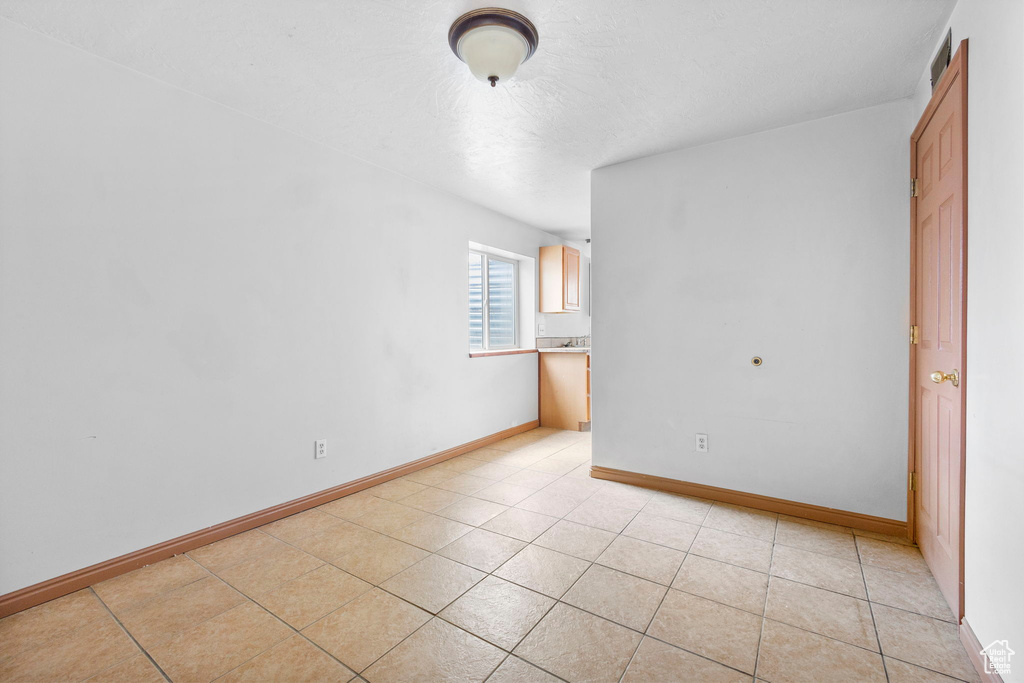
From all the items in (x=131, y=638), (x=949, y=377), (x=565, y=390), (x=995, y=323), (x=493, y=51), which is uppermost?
(x=493, y=51)

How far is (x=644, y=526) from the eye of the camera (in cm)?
256

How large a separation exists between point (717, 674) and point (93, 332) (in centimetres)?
279

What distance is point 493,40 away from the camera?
1.76 meters

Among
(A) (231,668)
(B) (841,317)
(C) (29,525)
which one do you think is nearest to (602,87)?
(B) (841,317)

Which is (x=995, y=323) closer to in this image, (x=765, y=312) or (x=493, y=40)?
(x=765, y=312)

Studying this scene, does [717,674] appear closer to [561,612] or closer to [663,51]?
[561,612]

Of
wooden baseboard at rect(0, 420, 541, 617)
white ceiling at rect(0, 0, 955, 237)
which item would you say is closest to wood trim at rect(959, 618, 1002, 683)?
white ceiling at rect(0, 0, 955, 237)

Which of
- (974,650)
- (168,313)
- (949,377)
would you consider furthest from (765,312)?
(168,313)

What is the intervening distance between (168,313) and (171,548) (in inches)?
45.7

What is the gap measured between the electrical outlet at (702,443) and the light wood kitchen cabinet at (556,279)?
101 inches

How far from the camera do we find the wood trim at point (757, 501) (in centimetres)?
245

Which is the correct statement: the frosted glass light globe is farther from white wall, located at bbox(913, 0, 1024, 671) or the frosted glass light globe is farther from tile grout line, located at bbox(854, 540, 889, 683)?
tile grout line, located at bbox(854, 540, 889, 683)

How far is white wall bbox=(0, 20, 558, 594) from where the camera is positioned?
6.00ft

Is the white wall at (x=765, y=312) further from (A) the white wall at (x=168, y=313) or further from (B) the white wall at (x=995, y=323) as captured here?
(A) the white wall at (x=168, y=313)
